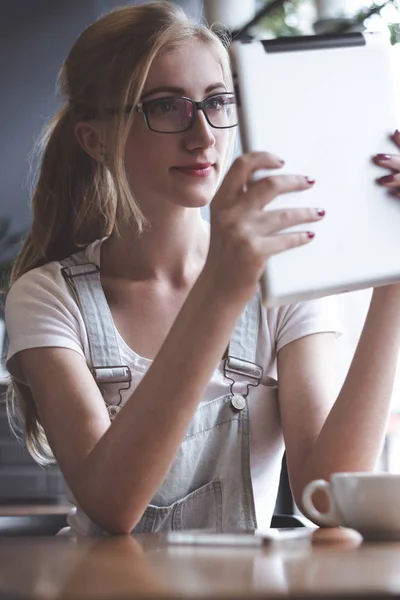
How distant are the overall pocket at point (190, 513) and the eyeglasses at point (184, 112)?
549mm

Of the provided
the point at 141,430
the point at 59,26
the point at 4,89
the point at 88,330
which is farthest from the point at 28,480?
the point at 141,430

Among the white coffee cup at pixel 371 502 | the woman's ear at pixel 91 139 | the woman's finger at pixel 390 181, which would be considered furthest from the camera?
the woman's ear at pixel 91 139

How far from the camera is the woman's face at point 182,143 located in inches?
55.2

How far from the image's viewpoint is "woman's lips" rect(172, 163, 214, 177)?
1.40 m

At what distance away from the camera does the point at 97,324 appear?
1502 millimetres

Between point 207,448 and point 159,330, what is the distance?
23 centimetres

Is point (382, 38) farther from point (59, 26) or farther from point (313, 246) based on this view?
point (59, 26)

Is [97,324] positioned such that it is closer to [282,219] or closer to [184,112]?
[184,112]

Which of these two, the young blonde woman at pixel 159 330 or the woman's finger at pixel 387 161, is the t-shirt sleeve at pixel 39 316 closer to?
the young blonde woman at pixel 159 330

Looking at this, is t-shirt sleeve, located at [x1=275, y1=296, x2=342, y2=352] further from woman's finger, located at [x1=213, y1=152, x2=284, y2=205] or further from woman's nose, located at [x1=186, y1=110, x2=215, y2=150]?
woman's finger, located at [x1=213, y1=152, x2=284, y2=205]

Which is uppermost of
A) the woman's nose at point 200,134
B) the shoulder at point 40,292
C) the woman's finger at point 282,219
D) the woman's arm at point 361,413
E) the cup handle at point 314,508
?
the woman's nose at point 200,134

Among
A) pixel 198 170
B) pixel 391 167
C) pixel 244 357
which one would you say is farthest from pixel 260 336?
pixel 391 167

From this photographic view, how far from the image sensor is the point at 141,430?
105 cm

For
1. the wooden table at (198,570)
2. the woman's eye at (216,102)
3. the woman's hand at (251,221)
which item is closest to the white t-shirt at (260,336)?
the woman's eye at (216,102)
